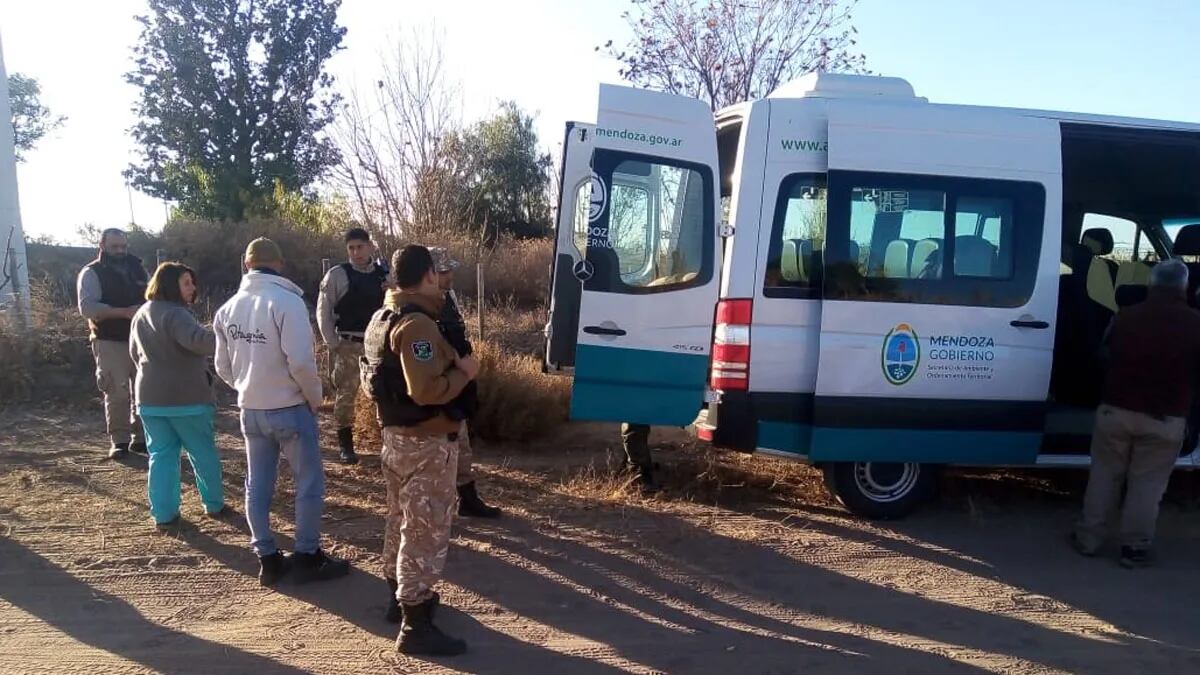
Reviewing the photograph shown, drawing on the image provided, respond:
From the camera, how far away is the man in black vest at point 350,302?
6.57 metres

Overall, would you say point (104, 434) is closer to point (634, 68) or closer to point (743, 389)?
point (743, 389)

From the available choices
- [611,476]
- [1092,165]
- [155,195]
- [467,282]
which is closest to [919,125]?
[1092,165]

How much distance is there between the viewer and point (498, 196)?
74.5ft

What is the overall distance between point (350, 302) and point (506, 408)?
6.24 feet

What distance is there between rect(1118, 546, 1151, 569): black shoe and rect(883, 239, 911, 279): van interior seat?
2142 mm

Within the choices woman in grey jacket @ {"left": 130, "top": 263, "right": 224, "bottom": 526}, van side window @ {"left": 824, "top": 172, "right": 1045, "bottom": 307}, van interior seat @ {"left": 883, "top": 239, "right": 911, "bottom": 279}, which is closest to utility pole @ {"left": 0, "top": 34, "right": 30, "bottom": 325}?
woman in grey jacket @ {"left": 130, "top": 263, "right": 224, "bottom": 526}

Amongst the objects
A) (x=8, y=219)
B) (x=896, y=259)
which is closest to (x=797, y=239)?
(x=896, y=259)

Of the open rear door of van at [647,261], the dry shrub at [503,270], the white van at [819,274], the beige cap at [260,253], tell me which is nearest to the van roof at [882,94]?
the white van at [819,274]

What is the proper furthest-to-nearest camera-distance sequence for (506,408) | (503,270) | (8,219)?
(503,270) → (8,219) → (506,408)

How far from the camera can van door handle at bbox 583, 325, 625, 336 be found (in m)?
5.43

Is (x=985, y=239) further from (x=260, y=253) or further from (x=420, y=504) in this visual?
(x=260, y=253)

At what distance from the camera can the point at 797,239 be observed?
548 centimetres

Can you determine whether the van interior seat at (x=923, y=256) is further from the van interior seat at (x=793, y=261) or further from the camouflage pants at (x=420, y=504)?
the camouflage pants at (x=420, y=504)

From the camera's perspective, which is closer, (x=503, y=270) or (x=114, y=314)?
(x=114, y=314)
